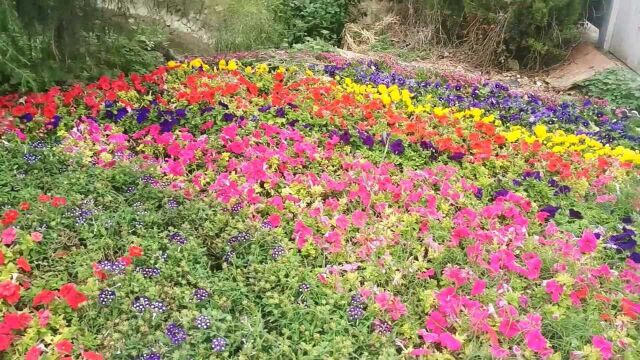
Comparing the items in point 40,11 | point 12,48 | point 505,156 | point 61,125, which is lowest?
point 505,156

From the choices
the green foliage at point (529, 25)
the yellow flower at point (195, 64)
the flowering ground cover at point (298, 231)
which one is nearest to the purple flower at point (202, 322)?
the flowering ground cover at point (298, 231)

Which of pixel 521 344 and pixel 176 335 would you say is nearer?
pixel 176 335

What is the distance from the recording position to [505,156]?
13.2 feet

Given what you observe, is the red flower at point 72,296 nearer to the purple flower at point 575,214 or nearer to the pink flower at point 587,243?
the pink flower at point 587,243

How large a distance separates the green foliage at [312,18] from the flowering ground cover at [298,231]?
432cm

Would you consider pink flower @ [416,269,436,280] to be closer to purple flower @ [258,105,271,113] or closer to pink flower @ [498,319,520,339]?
pink flower @ [498,319,520,339]

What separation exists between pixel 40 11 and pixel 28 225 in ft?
5.44

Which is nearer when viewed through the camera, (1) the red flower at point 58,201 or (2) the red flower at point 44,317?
(2) the red flower at point 44,317

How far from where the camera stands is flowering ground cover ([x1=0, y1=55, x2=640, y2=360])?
224cm

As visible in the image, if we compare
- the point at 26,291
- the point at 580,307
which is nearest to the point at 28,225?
the point at 26,291

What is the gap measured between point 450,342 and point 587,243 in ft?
3.54

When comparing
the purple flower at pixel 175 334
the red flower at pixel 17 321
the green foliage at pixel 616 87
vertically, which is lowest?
the green foliage at pixel 616 87

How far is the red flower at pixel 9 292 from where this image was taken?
86.3 inches

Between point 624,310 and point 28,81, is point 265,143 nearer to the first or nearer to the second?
point 28,81
